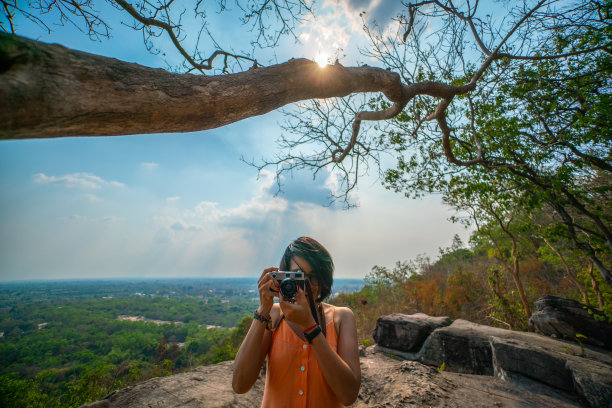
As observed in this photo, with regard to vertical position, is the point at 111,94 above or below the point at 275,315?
above

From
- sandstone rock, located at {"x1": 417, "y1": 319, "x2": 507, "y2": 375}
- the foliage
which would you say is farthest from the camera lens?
the foliage

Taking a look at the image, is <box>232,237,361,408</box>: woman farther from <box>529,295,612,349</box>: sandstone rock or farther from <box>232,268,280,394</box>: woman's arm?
<box>529,295,612,349</box>: sandstone rock

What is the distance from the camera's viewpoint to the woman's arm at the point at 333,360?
1.40 m

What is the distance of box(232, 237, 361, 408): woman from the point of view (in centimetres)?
142

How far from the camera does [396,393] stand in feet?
11.2

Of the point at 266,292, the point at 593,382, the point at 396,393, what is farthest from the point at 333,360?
the point at 593,382

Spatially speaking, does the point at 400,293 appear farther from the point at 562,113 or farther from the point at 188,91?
the point at 188,91

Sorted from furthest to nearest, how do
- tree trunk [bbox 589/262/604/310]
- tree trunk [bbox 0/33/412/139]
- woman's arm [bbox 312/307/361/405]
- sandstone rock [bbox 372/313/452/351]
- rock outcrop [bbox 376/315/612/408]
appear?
sandstone rock [bbox 372/313/452/351]
tree trunk [bbox 589/262/604/310]
rock outcrop [bbox 376/315/612/408]
woman's arm [bbox 312/307/361/405]
tree trunk [bbox 0/33/412/139]

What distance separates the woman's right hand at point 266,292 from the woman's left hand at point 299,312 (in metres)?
0.15

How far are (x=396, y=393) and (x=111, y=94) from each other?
4.77m

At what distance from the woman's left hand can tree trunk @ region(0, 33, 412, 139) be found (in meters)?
1.32

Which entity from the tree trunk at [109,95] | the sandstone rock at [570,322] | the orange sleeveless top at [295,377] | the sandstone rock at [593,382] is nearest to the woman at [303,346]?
the orange sleeveless top at [295,377]

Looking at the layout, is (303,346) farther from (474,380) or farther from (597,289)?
(597,289)

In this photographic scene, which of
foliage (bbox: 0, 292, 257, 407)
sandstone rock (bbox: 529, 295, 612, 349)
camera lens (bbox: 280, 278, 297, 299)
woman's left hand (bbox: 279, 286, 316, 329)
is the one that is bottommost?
foliage (bbox: 0, 292, 257, 407)
